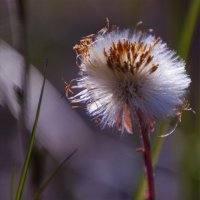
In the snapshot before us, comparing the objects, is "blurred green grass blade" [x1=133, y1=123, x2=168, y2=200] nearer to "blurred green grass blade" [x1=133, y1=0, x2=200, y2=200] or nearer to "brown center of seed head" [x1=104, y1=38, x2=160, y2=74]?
"blurred green grass blade" [x1=133, y1=0, x2=200, y2=200]

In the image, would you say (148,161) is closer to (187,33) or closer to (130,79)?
(130,79)

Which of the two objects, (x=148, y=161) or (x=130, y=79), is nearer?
(x=148, y=161)

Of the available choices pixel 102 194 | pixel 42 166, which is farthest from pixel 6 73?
pixel 102 194

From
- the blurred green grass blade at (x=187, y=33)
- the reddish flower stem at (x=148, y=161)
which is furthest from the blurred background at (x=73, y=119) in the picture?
the reddish flower stem at (x=148, y=161)

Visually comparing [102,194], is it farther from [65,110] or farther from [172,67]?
[172,67]

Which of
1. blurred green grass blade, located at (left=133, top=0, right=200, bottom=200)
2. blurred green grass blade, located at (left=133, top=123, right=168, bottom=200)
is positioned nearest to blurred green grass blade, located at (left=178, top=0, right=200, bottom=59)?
blurred green grass blade, located at (left=133, top=0, right=200, bottom=200)

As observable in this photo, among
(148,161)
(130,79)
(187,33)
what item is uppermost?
(187,33)

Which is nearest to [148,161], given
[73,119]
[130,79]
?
[130,79]
